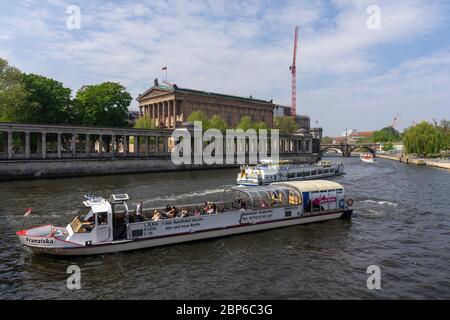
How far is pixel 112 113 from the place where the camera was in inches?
4222

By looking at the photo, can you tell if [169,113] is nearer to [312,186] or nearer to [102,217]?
[312,186]

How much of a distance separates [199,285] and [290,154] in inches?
5426

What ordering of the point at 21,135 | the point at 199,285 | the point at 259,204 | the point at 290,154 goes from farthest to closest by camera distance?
the point at 290,154
the point at 21,135
the point at 259,204
the point at 199,285

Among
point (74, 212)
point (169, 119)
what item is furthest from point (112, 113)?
point (74, 212)

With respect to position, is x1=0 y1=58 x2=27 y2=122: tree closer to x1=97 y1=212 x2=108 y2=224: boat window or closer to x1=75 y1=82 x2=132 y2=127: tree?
x1=75 y1=82 x2=132 y2=127: tree

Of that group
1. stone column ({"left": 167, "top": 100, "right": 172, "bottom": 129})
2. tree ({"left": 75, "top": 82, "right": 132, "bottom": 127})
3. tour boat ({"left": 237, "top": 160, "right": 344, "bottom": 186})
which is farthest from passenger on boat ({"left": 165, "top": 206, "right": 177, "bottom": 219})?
stone column ({"left": 167, "top": 100, "right": 172, "bottom": 129})

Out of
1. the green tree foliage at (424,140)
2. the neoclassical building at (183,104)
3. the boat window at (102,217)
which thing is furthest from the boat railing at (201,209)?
the green tree foliage at (424,140)

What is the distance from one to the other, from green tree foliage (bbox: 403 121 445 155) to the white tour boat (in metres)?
123

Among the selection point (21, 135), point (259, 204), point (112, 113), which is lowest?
point (259, 204)

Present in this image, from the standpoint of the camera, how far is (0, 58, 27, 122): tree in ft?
249

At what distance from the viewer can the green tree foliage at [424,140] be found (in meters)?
140

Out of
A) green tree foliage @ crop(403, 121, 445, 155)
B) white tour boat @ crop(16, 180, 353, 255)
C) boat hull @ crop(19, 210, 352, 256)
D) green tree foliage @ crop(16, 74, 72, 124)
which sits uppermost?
green tree foliage @ crop(16, 74, 72, 124)

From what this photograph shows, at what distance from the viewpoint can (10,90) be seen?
76.9 m
